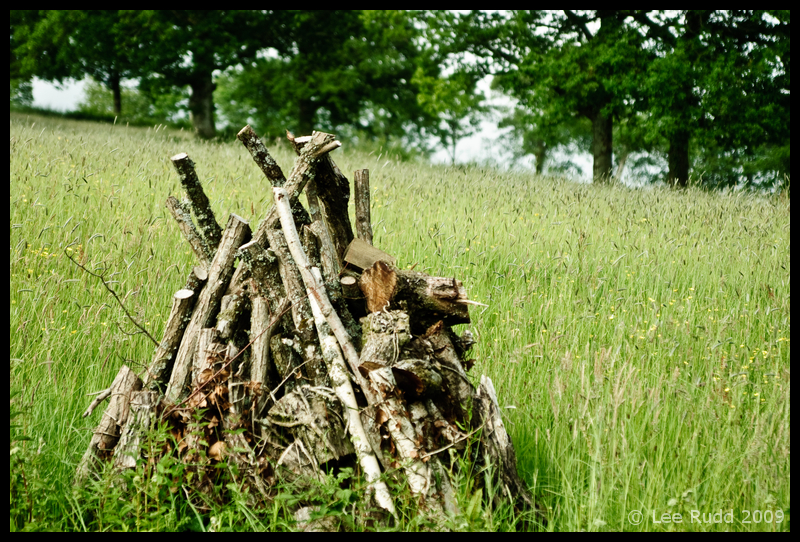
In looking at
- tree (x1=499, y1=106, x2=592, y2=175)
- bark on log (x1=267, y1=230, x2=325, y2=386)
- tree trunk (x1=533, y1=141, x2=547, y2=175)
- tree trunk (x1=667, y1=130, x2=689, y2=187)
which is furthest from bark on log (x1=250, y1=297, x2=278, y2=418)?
tree trunk (x1=533, y1=141, x2=547, y2=175)

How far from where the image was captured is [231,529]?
2211mm

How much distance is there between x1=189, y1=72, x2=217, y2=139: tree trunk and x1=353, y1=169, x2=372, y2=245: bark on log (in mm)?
24158

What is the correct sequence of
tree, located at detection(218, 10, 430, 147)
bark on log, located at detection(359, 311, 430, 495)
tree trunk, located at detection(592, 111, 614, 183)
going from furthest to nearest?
tree, located at detection(218, 10, 430, 147)
tree trunk, located at detection(592, 111, 614, 183)
bark on log, located at detection(359, 311, 430, 495)

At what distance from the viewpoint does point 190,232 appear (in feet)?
9.33

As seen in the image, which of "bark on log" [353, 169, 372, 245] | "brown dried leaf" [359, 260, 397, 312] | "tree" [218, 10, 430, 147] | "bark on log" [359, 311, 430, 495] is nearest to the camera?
"bark on log" [359, 311, 430, 495]

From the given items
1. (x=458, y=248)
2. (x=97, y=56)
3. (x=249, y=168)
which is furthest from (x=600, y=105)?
(x=97, y=56)

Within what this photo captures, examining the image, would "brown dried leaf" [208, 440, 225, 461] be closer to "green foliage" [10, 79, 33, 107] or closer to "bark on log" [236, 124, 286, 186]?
"bark on log" [236, 124, 286, 186]

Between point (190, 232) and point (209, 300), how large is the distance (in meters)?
0.44

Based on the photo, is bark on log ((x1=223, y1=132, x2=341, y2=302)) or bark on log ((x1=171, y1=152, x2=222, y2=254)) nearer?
bark on log ((x1=223, y1=132, x2=341, y2=302))

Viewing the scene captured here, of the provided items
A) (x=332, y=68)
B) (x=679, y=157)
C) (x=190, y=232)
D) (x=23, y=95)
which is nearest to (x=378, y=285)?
(x=190, y=232)

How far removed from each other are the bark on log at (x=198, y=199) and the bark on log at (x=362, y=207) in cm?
77

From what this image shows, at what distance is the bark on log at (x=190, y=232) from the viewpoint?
112 inches

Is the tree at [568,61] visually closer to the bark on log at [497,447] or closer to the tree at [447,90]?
the tree at [447,90]

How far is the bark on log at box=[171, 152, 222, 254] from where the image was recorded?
9.27ft
